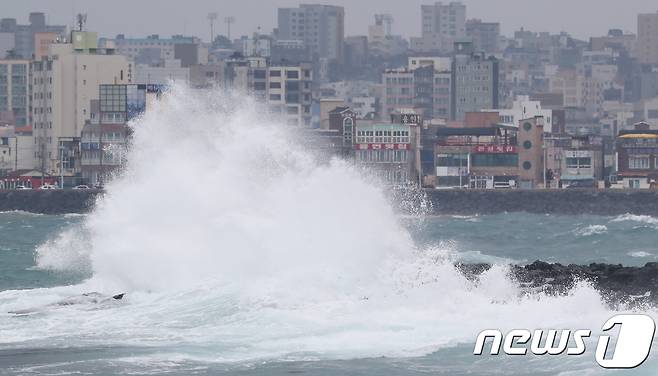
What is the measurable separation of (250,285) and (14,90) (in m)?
114

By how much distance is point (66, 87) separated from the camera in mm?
115500

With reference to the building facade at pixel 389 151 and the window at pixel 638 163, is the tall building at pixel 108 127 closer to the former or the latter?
the building facade at pixel 389 151

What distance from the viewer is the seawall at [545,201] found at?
105500 millimetres

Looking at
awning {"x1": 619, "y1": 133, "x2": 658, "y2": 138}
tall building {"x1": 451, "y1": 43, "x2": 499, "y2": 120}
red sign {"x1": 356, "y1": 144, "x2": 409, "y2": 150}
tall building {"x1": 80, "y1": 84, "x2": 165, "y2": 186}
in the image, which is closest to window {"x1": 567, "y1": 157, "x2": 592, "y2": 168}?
awning {"x1": 619, "y1": 133, "x2": 658, "y2": 138}

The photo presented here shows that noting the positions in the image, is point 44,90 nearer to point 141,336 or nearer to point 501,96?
point 501,96

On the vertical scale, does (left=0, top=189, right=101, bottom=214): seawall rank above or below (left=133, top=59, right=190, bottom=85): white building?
below

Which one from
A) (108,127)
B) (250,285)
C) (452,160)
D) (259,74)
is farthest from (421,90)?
(250,285)

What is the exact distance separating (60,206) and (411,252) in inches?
2574

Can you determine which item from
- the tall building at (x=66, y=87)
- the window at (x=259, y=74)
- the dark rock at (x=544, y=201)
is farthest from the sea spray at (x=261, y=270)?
the window at (x=259, y=74)

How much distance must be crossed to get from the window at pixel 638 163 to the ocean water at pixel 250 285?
62.0 metres

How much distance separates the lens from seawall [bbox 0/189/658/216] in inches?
4055

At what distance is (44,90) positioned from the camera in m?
117

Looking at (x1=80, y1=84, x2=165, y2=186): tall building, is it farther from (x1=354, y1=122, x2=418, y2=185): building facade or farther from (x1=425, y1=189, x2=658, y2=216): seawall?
(x1=425, y1=189, x2=658, y2=216): seawall

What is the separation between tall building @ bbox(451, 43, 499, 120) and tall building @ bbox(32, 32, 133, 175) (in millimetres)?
48800
